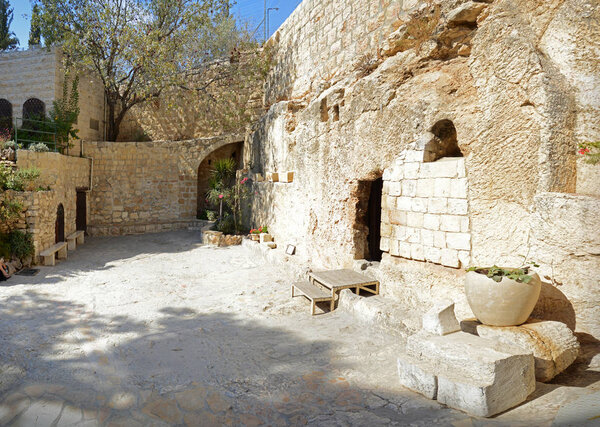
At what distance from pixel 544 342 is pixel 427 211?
204cm

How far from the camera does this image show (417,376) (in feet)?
10.5

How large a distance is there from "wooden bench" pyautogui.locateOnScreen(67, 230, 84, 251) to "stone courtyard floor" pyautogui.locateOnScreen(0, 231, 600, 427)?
9.98 feet

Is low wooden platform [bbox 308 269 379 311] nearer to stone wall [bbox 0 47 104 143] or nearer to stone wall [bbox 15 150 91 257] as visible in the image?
stone wall [bbox 15 150 91 257]

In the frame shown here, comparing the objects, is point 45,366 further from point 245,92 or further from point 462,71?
point 245,92

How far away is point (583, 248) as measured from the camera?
3445 millimetres

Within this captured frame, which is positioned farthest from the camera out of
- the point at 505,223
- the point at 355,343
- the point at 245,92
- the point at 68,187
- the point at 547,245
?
the point at 245,92

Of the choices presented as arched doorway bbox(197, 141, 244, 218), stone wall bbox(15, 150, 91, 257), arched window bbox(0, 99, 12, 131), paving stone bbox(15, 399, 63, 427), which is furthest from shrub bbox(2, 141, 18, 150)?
paving stone bbox(15, 399, 63, 427)

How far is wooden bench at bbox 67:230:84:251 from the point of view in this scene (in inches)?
409

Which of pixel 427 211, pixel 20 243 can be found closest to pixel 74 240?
pixel 20 243

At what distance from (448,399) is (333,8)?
7.72m

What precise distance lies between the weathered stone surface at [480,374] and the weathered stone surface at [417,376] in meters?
0.05

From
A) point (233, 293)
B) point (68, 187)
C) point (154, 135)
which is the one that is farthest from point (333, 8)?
point (154, 135)

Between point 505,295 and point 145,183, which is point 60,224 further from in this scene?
point 505,295

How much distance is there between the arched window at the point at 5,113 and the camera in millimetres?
13336
